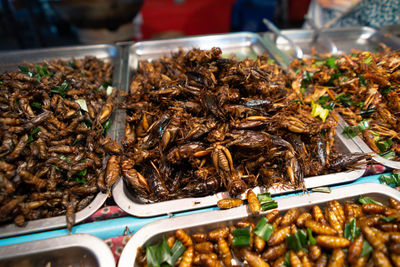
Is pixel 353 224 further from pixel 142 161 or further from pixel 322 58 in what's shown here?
pixel 322 58

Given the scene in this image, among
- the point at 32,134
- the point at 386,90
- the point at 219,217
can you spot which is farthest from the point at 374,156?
the point at 32,134

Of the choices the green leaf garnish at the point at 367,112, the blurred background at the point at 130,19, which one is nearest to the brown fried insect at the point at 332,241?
the green leaf garnish at the point at 367,112

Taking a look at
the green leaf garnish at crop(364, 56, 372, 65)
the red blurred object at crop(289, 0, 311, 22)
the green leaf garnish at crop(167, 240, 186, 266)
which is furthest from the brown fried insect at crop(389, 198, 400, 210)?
the red blurred object at crop(289, 0, 311, 22)

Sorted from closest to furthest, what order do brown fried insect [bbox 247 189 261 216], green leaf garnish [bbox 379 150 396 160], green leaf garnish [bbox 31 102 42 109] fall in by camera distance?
brown fried insect [bbox 247 189 261 216]
green leaf garnish [bbox 31 102 42 109]
green leaf garnish [bbox 379 150 396 160]

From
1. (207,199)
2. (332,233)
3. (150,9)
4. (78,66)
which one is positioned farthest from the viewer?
(150,9)

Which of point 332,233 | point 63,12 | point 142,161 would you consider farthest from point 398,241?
point 63,12

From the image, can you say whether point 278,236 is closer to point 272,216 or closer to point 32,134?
point 272,216

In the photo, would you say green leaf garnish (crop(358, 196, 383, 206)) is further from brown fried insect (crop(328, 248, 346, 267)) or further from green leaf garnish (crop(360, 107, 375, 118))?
green leaf garnish (crop(360, 107, 375, 118))
